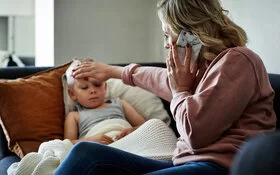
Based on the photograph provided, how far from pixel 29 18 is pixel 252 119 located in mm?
2750

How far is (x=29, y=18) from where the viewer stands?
378 cm

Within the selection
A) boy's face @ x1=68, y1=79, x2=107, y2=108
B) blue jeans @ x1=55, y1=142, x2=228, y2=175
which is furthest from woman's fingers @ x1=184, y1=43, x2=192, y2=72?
boy's face @ x1=68, y1=79, x2=107, y2=108

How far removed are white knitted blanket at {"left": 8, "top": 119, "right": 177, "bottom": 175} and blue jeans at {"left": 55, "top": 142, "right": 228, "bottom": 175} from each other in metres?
0.33

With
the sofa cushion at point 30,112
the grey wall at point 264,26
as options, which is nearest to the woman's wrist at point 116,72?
the sofa cushion at point 30,112

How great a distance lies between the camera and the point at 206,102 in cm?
131

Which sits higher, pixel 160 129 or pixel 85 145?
pixel 85 145

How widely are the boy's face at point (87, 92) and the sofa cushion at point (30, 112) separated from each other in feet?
0.22

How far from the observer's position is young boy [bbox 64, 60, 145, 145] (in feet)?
6.97

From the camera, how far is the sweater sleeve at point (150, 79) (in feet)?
5.70

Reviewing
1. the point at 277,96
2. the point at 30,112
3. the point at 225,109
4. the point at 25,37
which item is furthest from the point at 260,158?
the point at 25,37

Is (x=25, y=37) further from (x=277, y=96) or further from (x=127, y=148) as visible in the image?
(x=277, y=96)

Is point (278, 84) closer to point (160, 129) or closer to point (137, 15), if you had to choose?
point (160, 129)

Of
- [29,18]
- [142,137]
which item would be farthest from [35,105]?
[29,18]

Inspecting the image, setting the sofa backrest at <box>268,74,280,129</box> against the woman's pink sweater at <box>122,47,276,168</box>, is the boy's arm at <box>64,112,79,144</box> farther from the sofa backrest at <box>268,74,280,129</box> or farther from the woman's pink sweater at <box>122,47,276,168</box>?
the sofa backrest at <box>268,74,280,129</box>
